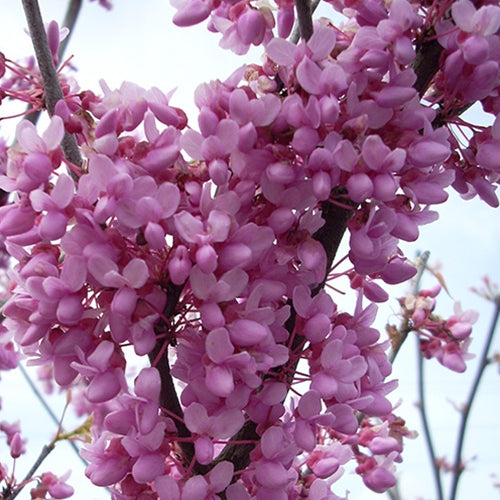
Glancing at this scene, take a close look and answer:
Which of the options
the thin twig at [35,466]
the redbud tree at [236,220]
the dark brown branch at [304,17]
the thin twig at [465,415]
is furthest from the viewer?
the thin twig at [465,415]

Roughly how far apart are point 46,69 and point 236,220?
11.8 inches

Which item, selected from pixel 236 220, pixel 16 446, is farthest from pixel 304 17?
pixel 16 446

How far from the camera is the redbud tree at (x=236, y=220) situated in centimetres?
62

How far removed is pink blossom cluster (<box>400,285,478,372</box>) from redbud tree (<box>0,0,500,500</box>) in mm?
582

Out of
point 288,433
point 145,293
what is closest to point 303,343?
point 288,433

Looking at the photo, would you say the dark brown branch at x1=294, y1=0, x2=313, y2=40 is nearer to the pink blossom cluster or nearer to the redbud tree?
the redbud tree

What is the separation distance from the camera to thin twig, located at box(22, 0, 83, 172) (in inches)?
28.9

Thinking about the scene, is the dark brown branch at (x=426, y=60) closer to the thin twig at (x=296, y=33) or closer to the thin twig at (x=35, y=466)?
the thin twig at (x=296, y=33)

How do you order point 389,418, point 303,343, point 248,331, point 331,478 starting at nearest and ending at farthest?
1. point 248,331
2. point 303,343
3. point 331,478
4. point 389,418

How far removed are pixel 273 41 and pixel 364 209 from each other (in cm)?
20

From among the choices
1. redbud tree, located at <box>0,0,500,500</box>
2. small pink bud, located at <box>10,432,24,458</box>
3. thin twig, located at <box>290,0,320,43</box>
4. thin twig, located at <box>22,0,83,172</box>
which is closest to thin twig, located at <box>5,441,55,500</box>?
small pink bud, located at <box>10,432,24,458</box>

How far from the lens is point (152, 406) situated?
2.10 feet

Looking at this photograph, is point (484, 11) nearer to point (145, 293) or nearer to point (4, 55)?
point (145, 293)

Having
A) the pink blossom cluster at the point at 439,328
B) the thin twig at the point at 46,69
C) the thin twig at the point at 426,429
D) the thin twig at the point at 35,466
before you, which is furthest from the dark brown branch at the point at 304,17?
the thin twig at the point at 426,429
